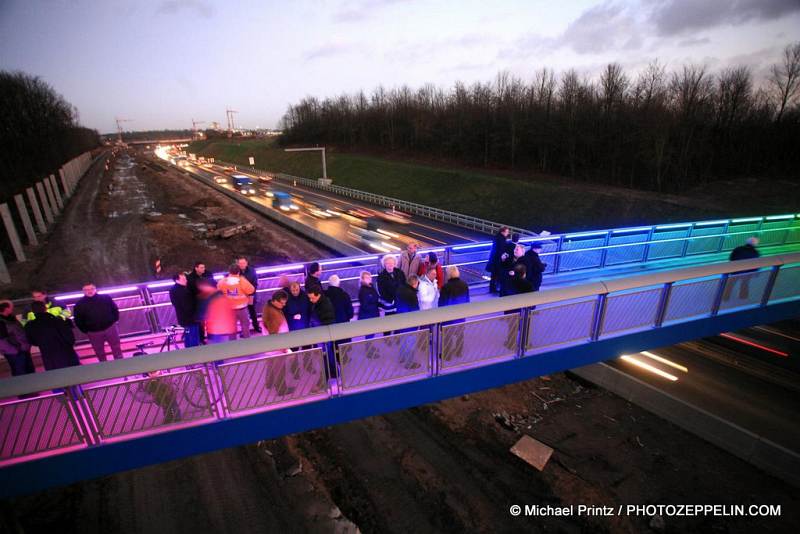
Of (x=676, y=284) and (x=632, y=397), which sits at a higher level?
(x=676, y=284)

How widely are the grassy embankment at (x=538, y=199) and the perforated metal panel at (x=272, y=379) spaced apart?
91.4ft

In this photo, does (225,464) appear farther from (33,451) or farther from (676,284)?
(676,284)

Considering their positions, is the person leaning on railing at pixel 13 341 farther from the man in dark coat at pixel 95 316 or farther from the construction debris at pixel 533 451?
the construction debris at pixel 533 451

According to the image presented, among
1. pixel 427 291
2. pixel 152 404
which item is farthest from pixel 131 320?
pixel 427 291

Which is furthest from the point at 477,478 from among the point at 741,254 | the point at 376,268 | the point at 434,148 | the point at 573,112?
the point at 434,148

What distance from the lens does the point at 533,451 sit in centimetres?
999

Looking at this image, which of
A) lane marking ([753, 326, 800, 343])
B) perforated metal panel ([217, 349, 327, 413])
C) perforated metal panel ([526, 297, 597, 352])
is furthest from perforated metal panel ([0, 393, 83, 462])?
lane marking ([753, 326, 800, 343])

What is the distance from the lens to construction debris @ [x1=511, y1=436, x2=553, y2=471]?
9.75 m

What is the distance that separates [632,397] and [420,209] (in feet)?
83.9

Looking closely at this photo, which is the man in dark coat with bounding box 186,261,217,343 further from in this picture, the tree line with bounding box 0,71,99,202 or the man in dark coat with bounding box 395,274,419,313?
the tree line with bounding box 0,71,99,202

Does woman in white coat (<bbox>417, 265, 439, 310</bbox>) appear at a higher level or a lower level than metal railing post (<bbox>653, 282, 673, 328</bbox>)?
higher

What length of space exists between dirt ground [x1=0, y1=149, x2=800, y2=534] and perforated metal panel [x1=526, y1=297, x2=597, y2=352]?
4695 mm

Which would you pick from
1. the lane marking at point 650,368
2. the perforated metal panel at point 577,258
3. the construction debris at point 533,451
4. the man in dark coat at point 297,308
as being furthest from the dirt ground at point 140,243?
the man in dark coat at point 297,308

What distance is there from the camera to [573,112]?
40875 mm
